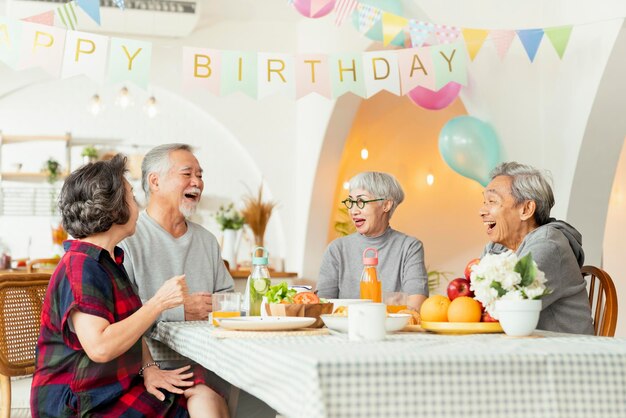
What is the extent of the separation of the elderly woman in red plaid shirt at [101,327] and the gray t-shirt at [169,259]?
0.41 meters

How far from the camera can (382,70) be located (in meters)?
4.42

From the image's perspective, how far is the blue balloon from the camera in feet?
15.2

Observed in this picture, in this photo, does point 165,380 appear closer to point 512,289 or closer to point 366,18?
point 512,289

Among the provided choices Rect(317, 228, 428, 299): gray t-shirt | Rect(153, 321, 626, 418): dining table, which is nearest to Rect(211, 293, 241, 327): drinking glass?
Rect(153, 321, 626, 418): dining table

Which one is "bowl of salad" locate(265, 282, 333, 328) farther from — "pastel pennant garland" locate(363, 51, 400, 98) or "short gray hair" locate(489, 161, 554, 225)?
"pastel pennant garland" locate(363, 51, 400, 98)

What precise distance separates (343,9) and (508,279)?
9.71 ft

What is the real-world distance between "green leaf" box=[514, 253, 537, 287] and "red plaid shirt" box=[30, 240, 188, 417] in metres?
1.02

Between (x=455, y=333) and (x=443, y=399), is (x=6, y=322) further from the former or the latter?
(x=443, y=399)

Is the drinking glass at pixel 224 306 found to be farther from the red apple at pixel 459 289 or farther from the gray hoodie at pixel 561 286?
the gray hoodie at pixel 561 286

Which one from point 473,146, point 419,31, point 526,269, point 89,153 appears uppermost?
point 419,31

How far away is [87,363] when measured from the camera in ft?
7.28

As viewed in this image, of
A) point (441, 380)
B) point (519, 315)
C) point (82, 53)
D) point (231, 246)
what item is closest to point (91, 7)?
point (82, 53)

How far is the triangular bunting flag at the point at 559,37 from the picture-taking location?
4176 mm

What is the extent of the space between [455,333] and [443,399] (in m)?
0.57
